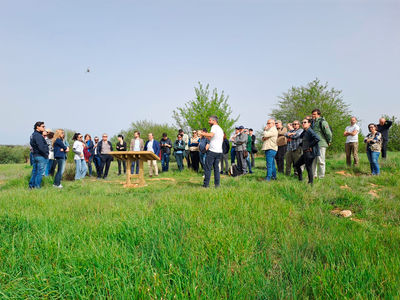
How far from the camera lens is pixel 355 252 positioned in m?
2.29

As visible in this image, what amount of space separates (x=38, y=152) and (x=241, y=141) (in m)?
7.06

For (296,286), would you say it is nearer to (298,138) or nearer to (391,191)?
(391,191)

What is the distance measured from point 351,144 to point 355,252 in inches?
357

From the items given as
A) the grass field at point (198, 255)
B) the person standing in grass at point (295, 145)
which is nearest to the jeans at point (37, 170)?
the grass field at point (198, 255)

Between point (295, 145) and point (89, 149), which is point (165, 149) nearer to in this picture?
point (89, 149)

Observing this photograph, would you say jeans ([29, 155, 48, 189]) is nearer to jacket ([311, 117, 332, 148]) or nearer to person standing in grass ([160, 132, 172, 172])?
person standing in grass ([160, 132, 172, 172])

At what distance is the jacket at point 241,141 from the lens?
966 centimetres

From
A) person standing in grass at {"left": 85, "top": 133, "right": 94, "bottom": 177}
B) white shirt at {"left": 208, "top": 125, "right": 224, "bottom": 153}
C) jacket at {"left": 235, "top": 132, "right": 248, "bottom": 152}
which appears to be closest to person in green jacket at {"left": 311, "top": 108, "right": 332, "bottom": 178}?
jacket at {"left": 235, "top": 132, "right": 248, "bottom": 152}

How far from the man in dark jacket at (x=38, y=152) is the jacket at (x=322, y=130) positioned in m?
8.59

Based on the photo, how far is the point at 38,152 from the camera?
7.43 metres

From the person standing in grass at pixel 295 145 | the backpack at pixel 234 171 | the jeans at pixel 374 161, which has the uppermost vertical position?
the person standing in grass at pixel 295 145

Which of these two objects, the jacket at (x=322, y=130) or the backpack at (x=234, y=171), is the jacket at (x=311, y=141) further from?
the backpack at (x=234, y=171)

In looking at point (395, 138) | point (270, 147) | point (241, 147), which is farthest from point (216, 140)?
point (395, 138)

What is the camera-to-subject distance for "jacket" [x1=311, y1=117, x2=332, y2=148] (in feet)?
24.6
